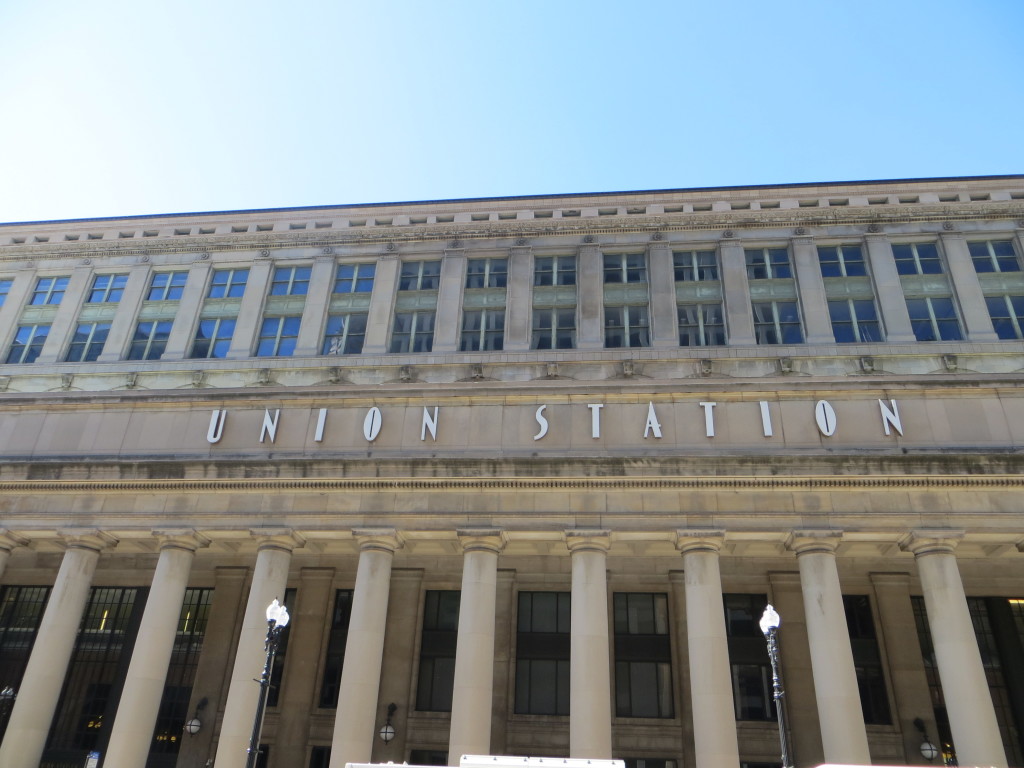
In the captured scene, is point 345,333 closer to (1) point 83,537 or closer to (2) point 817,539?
(1) point 83,537

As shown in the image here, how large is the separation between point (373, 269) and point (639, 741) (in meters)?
26.1

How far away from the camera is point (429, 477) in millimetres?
29719

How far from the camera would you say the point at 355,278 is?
40.2m

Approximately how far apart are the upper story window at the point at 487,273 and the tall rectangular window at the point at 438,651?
15.4m

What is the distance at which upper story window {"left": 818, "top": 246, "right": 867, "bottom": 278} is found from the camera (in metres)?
37.2

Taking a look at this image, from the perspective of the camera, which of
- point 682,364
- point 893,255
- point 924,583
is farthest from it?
point 893,255

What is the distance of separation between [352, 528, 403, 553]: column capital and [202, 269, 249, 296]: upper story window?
57.2 ft

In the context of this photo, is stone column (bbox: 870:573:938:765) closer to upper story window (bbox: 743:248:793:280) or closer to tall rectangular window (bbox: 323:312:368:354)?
upper story window (bbox: 743:248:793:280)

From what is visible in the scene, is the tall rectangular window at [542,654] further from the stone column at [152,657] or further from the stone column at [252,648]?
the stone column at [152,657]

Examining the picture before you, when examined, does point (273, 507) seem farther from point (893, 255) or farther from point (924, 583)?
point (893, 255)

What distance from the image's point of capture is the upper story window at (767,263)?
37562mm

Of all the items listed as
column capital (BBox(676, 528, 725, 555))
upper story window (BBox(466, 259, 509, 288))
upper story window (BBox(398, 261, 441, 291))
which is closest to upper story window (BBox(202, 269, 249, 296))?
upper story window (BBox(398, 261, 441, 291))

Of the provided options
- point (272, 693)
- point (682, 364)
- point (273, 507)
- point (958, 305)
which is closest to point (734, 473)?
point (682, 364)

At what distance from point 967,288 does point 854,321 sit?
5.59 metres
